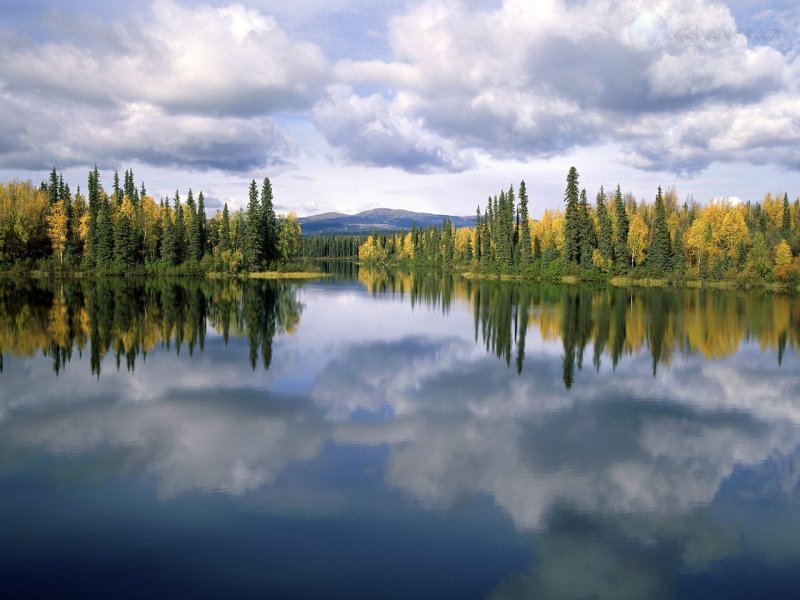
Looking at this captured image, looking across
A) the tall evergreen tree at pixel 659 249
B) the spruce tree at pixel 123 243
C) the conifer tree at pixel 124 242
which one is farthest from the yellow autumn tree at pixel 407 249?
the spruce tree at pixel 123 243

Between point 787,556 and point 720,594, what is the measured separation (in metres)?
2.18

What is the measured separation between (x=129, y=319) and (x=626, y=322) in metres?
33.8

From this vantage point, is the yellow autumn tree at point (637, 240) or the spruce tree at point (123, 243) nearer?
the spruce tree at point (123, 243)

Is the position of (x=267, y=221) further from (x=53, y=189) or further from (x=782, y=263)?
(x=782, y=263)

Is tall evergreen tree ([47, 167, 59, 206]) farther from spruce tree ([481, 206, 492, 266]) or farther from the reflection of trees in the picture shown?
spruce tree ([481, 206, 492, 266])

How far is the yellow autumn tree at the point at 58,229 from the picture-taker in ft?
314

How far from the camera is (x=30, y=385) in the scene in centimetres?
2222

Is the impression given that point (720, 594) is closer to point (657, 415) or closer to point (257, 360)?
point (657, 415)

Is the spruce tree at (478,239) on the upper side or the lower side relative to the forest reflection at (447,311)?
upper

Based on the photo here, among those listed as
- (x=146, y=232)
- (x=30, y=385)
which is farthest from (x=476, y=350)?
(x=146, y=232)

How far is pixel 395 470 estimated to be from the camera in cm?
1448

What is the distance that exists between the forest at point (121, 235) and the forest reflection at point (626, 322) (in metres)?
43.0

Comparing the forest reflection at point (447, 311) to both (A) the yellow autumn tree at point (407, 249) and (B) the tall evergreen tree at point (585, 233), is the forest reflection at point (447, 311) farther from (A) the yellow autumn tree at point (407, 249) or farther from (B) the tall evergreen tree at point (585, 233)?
(A) the yellow autumn tree at point (407, 249)

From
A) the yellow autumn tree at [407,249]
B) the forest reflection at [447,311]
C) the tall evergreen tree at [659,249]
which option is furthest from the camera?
the yellow autumn tree at [407,249]
